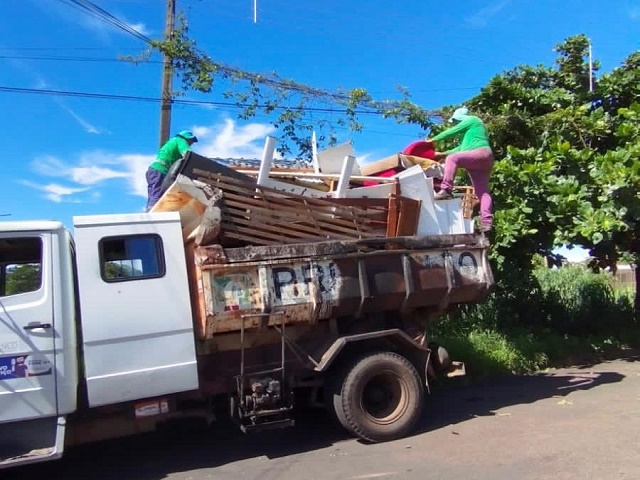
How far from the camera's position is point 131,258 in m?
5.36

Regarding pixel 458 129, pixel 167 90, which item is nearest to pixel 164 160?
pixel 458 129

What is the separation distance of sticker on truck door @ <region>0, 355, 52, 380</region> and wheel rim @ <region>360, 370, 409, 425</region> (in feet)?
9.64

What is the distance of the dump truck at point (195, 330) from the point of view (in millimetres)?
4988

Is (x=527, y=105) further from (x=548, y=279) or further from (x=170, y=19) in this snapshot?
(x=170, y=19)

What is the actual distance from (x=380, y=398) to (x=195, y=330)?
2047mm

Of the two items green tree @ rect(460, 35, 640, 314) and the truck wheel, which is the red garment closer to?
green tree @ rect(460, 35, 640, 314)

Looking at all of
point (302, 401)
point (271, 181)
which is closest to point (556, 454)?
point (302, 401)

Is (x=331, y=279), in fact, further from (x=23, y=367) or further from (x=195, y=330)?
(x=23, y=367)

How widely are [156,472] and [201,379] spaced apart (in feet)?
2.95

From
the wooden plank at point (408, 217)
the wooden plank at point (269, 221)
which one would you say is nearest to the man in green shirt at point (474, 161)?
the wooden plank at point (408, 217)

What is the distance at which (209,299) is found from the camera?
5.35 m

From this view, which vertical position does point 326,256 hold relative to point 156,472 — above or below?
above

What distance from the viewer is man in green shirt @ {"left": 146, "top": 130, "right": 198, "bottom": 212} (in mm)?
7043

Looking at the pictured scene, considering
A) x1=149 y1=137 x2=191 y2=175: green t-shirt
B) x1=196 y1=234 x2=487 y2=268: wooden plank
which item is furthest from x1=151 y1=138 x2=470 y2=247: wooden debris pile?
x1=149 y1=137 x2=191 y2=175: green t-shirt
